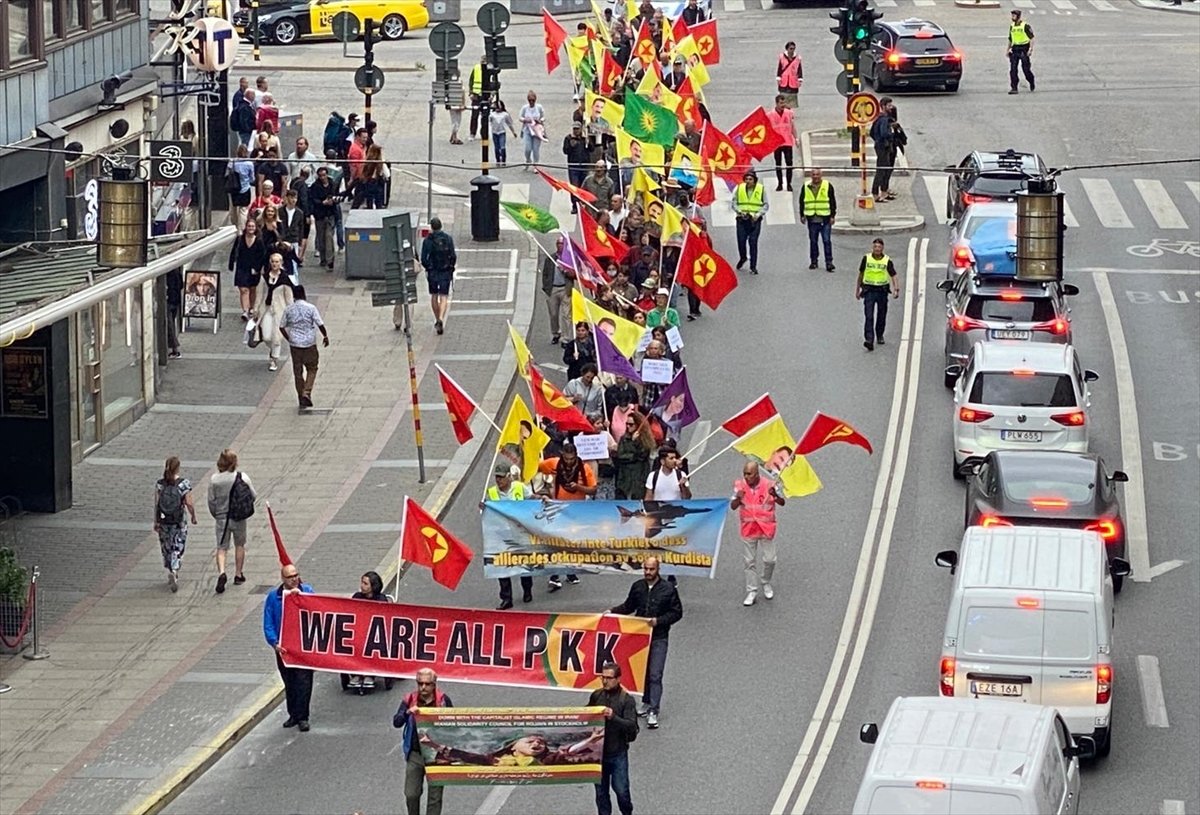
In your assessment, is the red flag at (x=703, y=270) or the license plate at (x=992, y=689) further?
the red flag at (x=703, y=270)

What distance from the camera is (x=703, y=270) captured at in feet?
103

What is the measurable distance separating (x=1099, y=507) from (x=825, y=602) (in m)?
2.96

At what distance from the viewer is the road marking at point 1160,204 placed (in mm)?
41344

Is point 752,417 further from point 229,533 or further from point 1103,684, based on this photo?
point 1103,684

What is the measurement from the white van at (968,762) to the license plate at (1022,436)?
32.9 ft

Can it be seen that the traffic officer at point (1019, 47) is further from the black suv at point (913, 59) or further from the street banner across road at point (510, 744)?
the street banner across road at point (510, 744)

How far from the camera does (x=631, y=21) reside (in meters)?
49.0

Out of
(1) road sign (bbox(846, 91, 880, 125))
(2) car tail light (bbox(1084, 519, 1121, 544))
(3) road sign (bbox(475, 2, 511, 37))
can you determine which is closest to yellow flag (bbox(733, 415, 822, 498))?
(2) car tail light (bbox(1084, 519, 1121, 544))

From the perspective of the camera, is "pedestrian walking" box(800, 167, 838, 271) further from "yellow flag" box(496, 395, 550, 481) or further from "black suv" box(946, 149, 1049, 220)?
"yellow flag" box(496, 395, 550, 481)

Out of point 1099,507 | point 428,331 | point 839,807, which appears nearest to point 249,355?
point 428,331

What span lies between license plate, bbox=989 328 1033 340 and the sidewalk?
21.6ft

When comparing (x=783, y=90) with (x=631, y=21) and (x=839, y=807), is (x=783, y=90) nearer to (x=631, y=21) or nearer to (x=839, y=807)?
(x=631, y=21)

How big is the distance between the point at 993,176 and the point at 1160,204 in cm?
673

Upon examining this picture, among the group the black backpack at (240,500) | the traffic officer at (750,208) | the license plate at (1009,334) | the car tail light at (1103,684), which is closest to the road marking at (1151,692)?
the car tail light at (1103,684)
